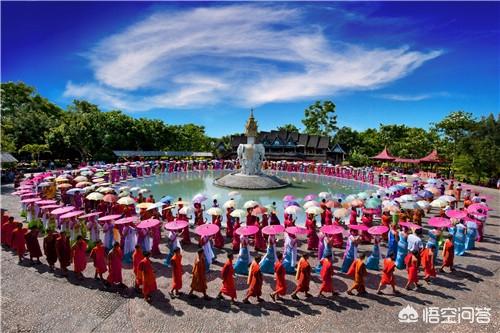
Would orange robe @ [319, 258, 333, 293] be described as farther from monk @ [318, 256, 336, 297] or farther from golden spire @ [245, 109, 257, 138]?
golden spire @ [245, 109, 257, 138]

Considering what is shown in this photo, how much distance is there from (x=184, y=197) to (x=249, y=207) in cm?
1048

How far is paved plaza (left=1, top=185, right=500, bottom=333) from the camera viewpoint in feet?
22.6

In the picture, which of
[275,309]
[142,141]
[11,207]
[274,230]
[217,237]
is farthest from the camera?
[142,141]

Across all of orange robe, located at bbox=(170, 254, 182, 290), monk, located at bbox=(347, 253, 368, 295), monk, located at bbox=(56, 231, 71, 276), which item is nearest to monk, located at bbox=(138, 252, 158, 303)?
orange robe, located at bbox=(170, 254, 182, 290)

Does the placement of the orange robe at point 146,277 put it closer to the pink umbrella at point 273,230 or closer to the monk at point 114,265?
the monk at point 114,265

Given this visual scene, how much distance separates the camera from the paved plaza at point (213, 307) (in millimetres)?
6875

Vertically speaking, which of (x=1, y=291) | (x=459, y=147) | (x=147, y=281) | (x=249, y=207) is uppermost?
(x=459, y=147)

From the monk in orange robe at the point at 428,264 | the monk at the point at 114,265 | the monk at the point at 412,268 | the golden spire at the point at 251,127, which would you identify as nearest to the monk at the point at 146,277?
the monk at the point at 114,265

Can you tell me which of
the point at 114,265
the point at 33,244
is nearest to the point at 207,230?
the point at 114,265

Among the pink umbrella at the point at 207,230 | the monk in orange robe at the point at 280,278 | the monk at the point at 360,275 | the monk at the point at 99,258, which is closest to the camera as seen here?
the monk in orange robe at the point at 280,278

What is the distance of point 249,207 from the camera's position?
42.8ft

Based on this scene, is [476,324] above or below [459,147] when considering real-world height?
below

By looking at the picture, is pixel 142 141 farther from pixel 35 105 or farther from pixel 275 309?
pixel 275 309

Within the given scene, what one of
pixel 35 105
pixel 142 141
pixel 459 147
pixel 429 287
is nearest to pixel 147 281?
pixel 429 287
